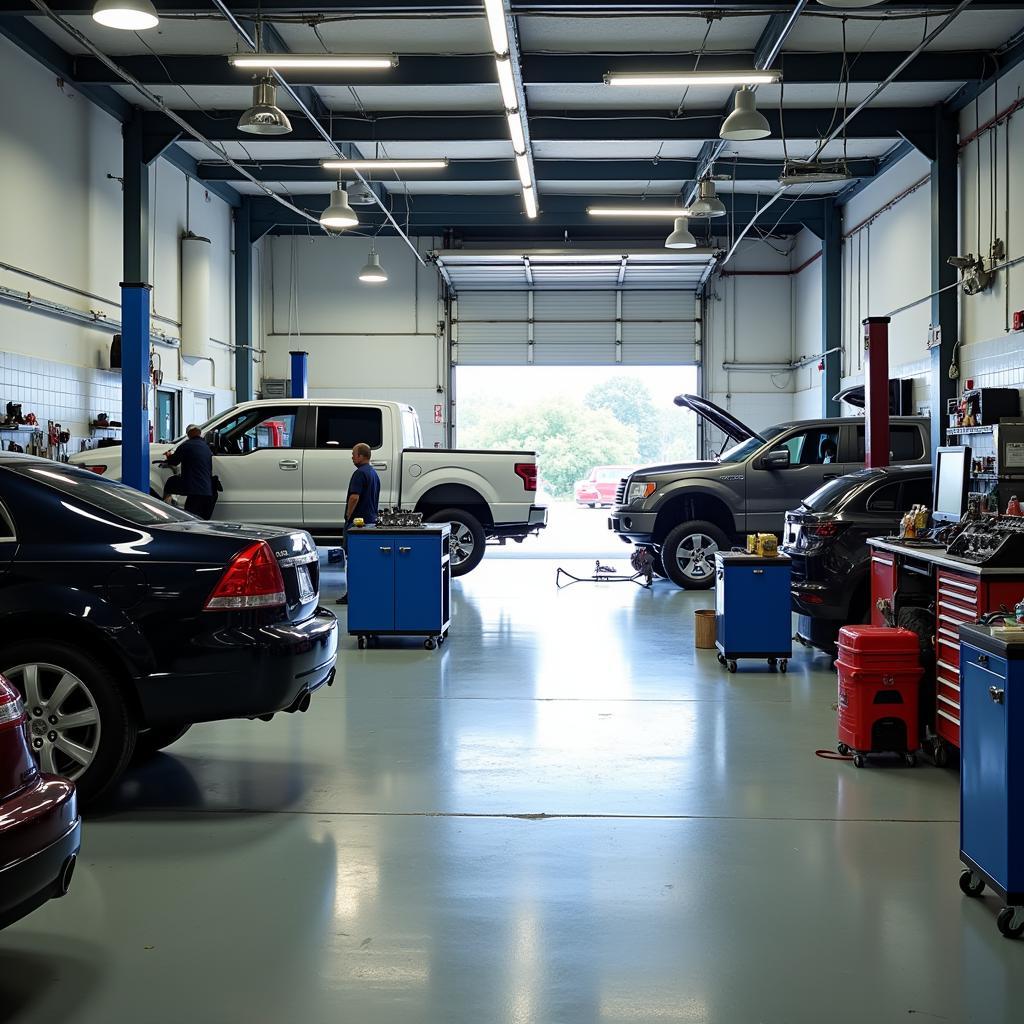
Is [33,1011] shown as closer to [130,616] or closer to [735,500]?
[130,616]

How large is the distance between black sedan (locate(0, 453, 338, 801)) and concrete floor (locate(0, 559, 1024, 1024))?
41 cm

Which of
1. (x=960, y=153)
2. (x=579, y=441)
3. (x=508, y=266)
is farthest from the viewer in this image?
(x=579, y=441)

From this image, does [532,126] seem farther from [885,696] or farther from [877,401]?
[885,696]

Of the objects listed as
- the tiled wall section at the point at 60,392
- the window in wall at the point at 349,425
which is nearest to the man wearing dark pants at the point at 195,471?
the window in wall at the point at 349,425

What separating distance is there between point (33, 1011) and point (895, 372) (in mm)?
15108

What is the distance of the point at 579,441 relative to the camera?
3138 centimetres

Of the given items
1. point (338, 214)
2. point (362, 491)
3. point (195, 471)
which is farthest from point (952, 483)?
point (338, 214)

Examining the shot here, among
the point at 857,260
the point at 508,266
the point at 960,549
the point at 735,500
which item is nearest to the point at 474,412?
the point at 508,266

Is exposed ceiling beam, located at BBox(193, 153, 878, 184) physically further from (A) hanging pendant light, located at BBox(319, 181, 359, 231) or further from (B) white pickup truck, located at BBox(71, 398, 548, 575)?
(B) white pickup truck, located at BBox(71, 398, 548, 575)

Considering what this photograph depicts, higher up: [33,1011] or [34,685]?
[34,685]

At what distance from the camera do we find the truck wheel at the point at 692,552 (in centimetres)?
1220

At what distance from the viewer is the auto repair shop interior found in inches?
131

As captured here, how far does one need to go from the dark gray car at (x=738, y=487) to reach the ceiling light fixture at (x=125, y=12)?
6725mm

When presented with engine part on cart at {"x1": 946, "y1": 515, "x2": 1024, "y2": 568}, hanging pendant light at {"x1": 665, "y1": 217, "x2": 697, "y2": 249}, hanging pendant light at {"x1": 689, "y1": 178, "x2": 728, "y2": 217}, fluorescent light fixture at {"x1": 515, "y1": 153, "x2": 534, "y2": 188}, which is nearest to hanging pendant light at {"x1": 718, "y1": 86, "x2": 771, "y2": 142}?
hanging pendant light at {"x1": 689, "y1": 178, "x2": 728, "y2": 217}
